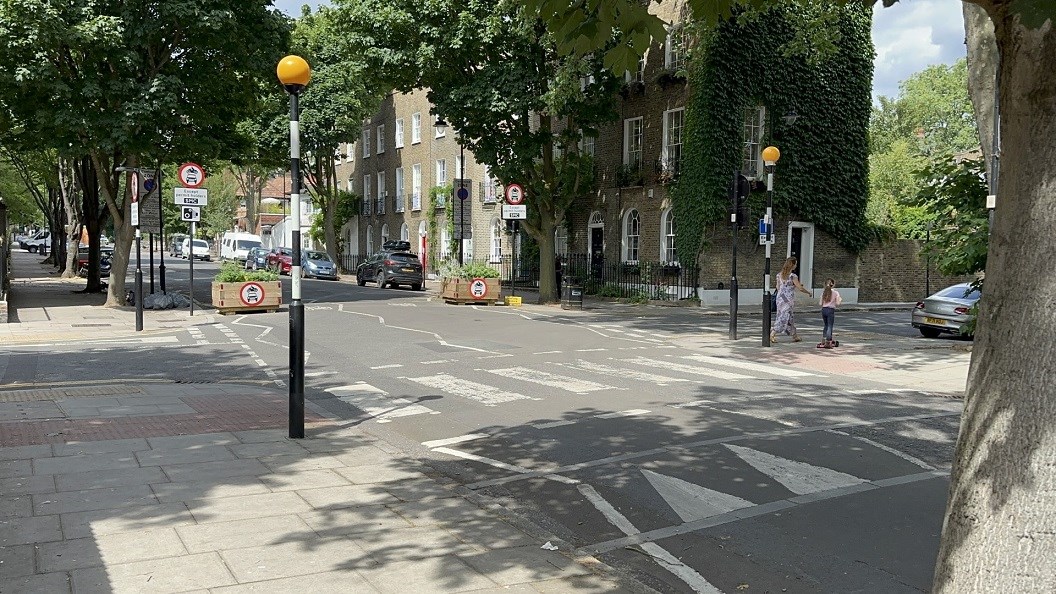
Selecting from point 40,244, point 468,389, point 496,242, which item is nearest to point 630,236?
point 496,242

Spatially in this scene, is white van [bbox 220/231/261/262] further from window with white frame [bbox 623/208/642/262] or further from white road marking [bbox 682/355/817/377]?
white road marking [bbox 682/355/817/377]

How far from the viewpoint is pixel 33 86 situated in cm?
2153

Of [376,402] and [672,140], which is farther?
[672,140]

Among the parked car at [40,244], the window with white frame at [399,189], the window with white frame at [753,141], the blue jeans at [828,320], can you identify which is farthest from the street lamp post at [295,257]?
the parked car at [40,244]

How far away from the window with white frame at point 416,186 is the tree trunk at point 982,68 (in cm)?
3794

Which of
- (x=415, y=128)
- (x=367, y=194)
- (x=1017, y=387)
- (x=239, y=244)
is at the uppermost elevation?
(x=415, y=128)

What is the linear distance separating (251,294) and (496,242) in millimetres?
20584

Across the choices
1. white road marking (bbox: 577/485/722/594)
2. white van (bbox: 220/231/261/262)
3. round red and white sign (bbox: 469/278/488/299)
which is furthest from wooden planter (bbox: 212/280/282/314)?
white van (bbox: 220/231/261/262)

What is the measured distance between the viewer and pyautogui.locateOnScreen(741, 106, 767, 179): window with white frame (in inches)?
1164

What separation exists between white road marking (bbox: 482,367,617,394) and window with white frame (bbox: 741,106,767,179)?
63.7 feet

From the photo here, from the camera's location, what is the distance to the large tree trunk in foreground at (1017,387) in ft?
9.01

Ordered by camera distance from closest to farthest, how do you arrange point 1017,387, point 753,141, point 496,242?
point 1017,387
point 753,141
point 496,242

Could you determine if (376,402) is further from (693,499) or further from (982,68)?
(982,68)

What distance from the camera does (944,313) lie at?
19016 mm
